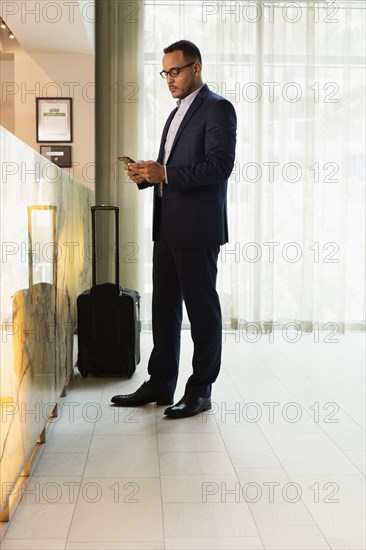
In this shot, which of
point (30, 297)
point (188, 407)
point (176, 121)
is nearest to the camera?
point (30, 297)

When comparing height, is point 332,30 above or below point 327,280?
above

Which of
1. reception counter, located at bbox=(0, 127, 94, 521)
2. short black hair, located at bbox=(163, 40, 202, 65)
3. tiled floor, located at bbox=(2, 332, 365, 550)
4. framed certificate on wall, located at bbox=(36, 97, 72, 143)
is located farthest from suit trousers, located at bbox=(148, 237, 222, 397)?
framed certificate on wall, located at bbox=(36, 97, 72, 143)

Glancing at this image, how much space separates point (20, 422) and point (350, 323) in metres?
3.62

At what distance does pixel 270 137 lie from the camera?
496cm

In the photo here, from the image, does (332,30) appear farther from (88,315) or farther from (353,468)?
(353,468)

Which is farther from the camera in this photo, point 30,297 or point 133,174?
point 133,174

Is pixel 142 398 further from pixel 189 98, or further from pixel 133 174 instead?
pixel 189 98

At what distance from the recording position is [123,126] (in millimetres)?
4824

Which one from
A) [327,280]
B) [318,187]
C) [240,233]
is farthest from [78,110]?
[327,280]

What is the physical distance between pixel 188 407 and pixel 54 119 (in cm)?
248

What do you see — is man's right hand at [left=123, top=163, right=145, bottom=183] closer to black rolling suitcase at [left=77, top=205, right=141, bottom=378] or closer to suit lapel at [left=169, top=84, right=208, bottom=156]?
suit lapel at [left=169, top=84, right=208, bottom=156]

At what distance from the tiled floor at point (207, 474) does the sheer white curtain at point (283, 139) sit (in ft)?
5.31

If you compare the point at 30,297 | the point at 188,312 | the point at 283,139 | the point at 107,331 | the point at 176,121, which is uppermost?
the point at 283,139

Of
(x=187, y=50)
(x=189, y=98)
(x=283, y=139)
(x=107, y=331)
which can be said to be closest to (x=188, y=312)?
(x=107, y=331)
